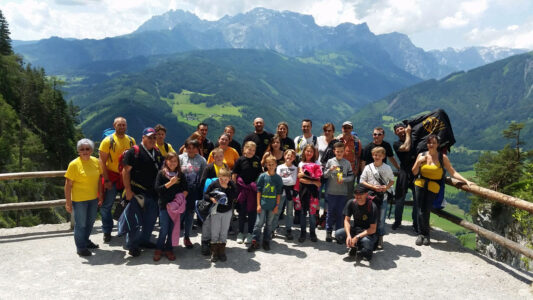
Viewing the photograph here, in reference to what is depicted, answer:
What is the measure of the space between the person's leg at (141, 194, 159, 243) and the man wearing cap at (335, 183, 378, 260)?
3572mm

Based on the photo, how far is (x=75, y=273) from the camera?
530 cm

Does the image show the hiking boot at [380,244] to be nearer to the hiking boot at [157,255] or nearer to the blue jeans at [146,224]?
the hiking boot at [157,255]

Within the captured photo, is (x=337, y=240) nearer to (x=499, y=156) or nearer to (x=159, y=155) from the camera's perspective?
(x=159, y=155)

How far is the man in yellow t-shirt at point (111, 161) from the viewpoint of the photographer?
6.30 m

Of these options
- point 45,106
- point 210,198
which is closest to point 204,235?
point 210,198

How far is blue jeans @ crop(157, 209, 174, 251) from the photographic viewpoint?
19.4 ft

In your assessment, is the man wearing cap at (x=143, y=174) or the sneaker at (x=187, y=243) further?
the sneaker at (x=187, y=243)

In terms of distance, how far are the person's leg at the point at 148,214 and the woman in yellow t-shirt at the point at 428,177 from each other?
5.05 meters

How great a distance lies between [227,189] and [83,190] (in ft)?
8.34

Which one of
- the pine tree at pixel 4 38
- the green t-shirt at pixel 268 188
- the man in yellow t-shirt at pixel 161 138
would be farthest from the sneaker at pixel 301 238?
the pine tree at pixel 4 38

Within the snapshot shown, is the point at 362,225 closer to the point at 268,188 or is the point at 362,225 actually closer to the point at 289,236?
the point at 289,236

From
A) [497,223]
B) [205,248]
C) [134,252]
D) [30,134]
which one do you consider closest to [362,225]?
[205,248]

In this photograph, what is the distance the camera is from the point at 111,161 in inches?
251

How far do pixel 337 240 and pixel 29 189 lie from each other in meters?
30.9
